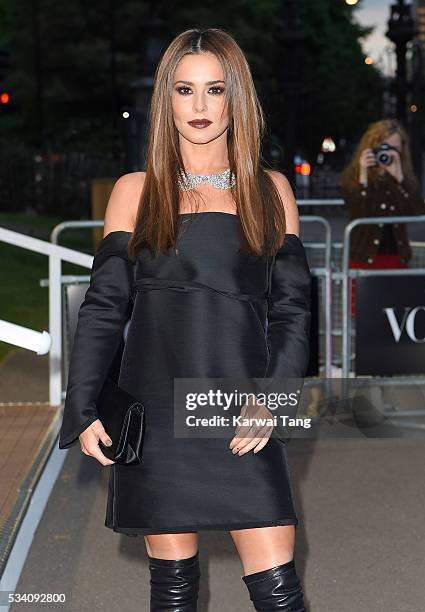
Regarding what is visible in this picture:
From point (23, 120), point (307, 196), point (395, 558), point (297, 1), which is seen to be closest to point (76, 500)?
point (395, 558)

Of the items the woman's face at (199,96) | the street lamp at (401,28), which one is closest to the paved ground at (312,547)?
the woman's face at (199,96)

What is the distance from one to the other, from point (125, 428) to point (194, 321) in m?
0.33

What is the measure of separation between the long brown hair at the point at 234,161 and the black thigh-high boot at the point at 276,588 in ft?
2.72

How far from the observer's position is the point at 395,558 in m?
5.79

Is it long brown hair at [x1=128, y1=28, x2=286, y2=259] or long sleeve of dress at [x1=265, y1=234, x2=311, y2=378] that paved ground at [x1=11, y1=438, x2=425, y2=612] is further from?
long brown hair at [x1=128, y1=28, x2=286, y2=259]

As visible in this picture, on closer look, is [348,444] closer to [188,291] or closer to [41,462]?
[41,462]

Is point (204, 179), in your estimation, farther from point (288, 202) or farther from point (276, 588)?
point (276, 588)

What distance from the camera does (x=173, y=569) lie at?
3.53 metres

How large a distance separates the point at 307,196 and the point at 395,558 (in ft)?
117

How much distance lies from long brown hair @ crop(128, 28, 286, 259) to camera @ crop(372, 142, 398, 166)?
18.8ft

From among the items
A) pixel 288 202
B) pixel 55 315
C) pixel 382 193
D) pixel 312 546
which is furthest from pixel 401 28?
pixel 288 202

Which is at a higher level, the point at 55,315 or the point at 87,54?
the point at 87,54

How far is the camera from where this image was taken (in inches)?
363

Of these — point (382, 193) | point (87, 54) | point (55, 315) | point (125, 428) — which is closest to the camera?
point (125, 428)
